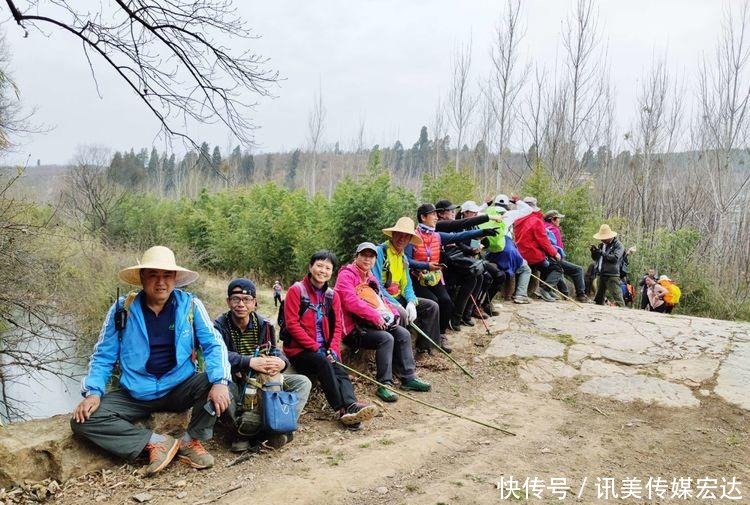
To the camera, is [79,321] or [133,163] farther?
[133,163]

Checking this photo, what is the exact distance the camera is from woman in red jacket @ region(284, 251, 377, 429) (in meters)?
4.25

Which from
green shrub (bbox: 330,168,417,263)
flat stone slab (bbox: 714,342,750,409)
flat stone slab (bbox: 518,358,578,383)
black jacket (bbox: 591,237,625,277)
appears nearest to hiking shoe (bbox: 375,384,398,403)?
flat stone slab (bbox: 518,358,578,383)

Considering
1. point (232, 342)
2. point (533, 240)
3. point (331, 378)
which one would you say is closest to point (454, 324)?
point (533, 240)

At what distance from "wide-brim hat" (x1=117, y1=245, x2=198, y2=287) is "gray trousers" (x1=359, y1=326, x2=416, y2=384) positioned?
1.85 metres

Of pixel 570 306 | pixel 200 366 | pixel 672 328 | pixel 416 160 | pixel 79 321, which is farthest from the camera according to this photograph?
pixel 416 160

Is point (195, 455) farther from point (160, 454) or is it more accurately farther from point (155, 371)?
Answer: point (155, 371)

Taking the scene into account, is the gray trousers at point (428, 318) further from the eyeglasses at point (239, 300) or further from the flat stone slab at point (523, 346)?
the eyeglasses at point (239, 300)

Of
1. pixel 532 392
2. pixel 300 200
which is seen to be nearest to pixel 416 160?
pixel 300 200

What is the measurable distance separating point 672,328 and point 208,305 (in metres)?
10.7

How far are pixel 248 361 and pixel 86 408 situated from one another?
108cm

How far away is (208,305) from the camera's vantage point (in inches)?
533

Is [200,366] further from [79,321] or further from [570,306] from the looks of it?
[79,321]

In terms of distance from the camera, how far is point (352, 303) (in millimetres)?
4840

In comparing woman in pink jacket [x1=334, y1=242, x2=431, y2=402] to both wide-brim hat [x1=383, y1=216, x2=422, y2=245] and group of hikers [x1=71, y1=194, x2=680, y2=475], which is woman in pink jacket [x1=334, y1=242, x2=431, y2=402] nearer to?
group of hikers [x1=71, y1=194, x2=680, y2=475]
